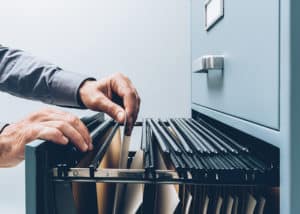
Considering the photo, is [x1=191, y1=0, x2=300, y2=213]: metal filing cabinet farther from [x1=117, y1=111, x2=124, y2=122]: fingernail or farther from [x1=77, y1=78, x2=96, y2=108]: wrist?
[x1=77, y1=78, x2=96, y2=108]: wrist

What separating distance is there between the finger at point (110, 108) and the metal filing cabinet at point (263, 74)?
141 millimetres

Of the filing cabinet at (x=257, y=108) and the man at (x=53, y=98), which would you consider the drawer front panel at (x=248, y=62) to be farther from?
the man at (x=53, y=98)

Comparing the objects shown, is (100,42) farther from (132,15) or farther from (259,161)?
(259,161)

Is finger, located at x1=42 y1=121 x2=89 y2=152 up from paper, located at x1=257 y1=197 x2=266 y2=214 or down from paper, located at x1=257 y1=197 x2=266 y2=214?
up

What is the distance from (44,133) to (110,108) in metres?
0.19

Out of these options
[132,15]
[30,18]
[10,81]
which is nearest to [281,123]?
[10,81]

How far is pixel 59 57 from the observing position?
134 cm

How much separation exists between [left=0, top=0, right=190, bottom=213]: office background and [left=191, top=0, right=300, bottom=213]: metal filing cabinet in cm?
70

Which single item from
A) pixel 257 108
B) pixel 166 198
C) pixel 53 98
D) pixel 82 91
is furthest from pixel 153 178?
pixel 53 98

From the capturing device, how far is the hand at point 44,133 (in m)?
0.42

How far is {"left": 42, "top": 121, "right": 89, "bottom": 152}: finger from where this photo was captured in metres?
0.43

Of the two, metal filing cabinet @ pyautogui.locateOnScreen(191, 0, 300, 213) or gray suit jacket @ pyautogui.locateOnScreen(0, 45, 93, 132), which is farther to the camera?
gray suit jacket @ pyautogui.locateOnScreen(0, 45, 93, 132)

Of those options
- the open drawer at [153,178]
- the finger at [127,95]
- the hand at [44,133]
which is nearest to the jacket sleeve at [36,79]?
the finger at [127,95]

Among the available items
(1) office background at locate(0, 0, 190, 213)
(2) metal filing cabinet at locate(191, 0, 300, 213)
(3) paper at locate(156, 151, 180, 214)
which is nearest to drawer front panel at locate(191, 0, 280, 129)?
(2) metal filing cabinet at locate(191, 0, 300, 213)
